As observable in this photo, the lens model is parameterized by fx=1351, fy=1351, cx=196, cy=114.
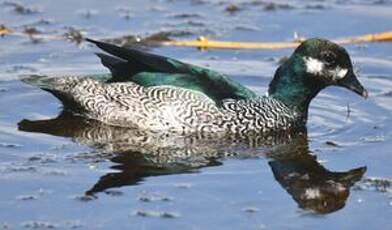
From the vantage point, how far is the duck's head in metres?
11.0

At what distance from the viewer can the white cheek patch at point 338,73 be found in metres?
11.1

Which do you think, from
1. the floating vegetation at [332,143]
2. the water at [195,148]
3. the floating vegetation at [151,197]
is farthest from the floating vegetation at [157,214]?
the floating vegetation at [332,143]

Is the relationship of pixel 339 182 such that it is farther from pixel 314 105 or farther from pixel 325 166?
pixel 314 105

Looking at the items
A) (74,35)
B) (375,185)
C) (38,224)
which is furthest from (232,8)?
(38,224)

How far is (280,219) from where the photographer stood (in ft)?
28.8

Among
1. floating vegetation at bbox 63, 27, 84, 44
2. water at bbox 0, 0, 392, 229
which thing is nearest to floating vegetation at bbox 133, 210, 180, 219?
water at bbox 0, 0, 392, 229

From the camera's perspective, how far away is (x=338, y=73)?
11086 millimetres

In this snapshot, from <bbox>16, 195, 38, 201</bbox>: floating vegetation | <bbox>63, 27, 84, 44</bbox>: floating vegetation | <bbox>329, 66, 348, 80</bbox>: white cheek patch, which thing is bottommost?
<bbox>16, 195, 38, 201</bbox>: floating vegetation

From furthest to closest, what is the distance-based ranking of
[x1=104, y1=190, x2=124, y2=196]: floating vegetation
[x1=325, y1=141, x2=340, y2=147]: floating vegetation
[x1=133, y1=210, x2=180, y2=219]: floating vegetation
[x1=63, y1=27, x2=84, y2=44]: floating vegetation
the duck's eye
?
[x1=63, y1=27, x2=84, y2=44]: floating vegetation
the duck's eye
[x1=325, y1=141, x2=340, y2=147]: floating vegetation
[x1=104, y1=190, x2=124, y2=196]: floating vegetation
[x1=133, y1=210, x2=180, y2=219]: floating vegetation

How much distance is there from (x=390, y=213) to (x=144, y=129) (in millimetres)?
2684

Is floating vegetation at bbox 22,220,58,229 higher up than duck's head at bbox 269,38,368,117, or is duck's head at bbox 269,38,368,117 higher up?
duck's head at bbox 269,38,368,117

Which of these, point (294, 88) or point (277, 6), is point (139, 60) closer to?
point (294, 88)

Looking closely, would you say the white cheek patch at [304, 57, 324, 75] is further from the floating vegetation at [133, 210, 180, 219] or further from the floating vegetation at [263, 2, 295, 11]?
the floating vegetation at [263, 2, 295, 11]

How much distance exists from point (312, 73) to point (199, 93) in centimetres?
97
